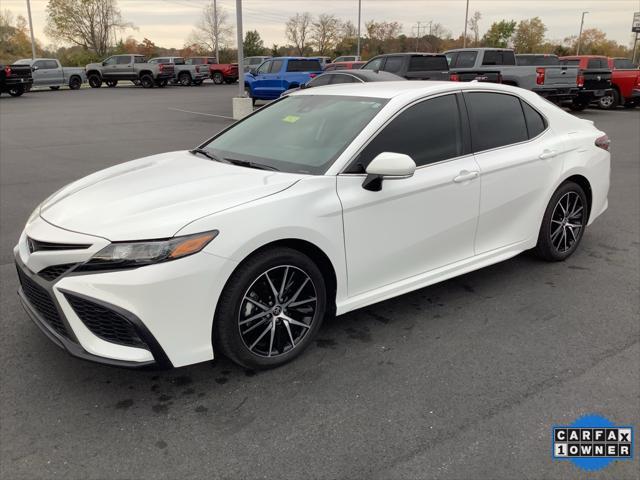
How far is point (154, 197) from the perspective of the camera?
315 cm

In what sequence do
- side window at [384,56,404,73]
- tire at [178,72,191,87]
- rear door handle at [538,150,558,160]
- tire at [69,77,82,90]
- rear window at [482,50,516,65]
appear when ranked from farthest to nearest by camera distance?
tire at [178,72,191,87] → tire at [69,77,82,90] → rear window at [482,50,516,65] → side window at [384,56,404,73] → rear door handle at [538,150,558,160]

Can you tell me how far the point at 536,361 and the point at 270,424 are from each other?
1.71 m

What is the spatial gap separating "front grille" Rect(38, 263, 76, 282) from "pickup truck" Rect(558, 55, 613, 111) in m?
19.8

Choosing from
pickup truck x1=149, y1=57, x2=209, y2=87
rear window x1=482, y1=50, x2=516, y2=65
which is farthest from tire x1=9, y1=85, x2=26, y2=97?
rear window x1=482, y1=50, x2=516, y2=65

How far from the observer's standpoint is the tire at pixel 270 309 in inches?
117

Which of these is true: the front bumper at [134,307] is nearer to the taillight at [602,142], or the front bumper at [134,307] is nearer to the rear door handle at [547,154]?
the rear door handle at [547,154]

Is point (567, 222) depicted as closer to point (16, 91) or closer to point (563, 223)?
point (563, 223)

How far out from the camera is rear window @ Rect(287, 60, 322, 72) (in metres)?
21.0

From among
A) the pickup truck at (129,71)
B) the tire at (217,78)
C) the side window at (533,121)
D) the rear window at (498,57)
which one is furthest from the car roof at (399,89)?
the tire at (217,78)

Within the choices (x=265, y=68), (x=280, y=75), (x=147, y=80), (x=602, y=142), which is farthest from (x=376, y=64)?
(x=147, y=80)

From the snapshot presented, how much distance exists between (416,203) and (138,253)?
1850mm

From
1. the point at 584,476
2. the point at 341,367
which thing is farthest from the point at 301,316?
the point at 584,476

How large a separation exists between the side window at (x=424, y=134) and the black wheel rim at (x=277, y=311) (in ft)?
2.89

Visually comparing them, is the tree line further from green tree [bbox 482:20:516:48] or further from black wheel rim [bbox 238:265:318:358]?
black wheel rim [bbox 238:265:318:358]
